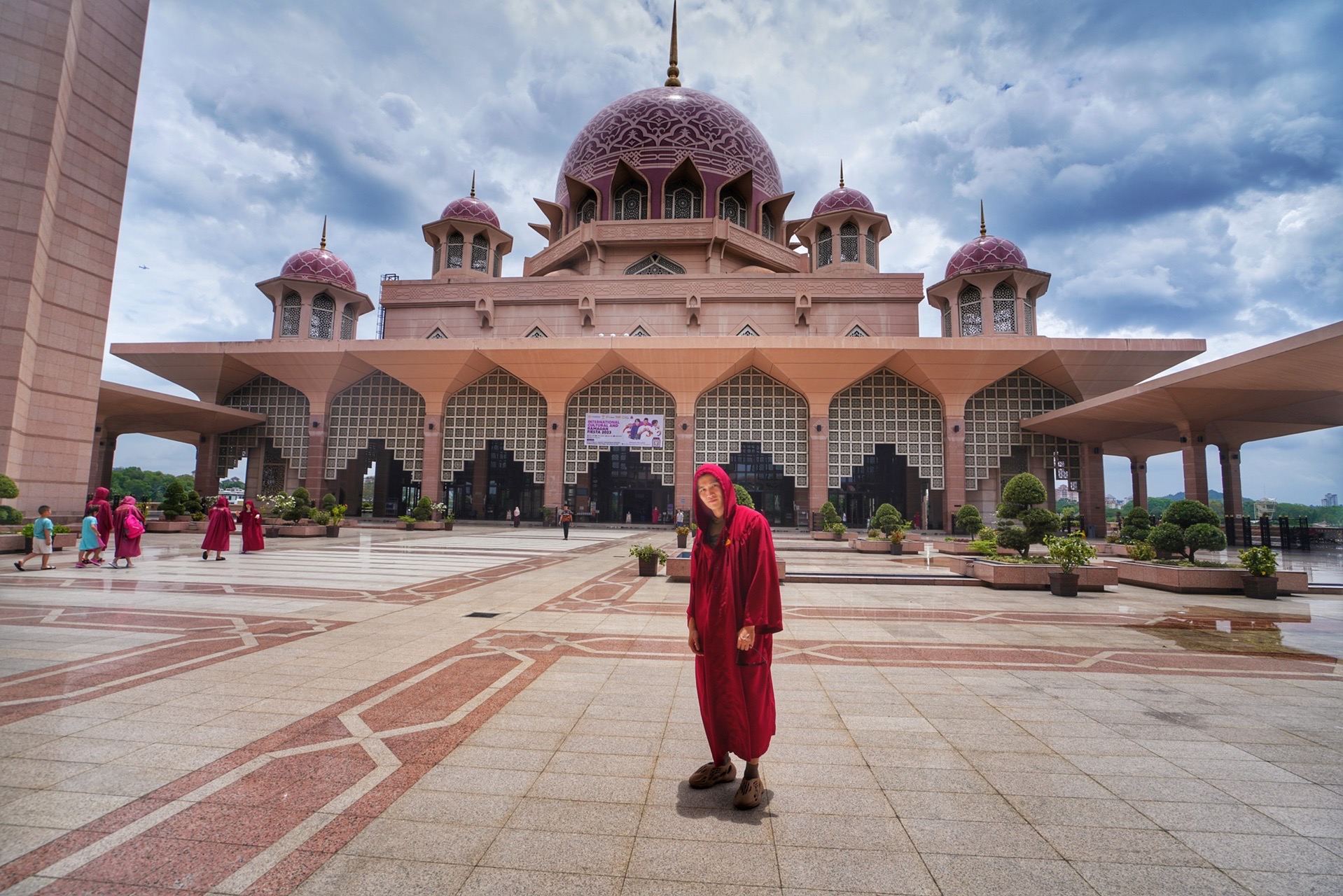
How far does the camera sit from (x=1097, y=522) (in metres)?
27.2

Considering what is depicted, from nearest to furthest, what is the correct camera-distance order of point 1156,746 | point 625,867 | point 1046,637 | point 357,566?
point 625,867 < point 1156,746 < point 1046,637 < point 357,566

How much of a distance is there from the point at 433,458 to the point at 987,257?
29387 mm

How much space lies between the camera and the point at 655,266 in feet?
114

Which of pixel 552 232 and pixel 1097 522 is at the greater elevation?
pixel 552 232

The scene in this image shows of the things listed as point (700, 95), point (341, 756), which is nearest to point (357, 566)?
point (341, 756)

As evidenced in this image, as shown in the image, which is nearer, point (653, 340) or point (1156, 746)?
point (1156, 746)

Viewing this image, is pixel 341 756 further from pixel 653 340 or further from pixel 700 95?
pixel 700 95

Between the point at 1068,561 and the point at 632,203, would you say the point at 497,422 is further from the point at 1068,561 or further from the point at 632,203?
the point at 1068,561

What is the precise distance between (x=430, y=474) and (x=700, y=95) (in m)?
28.7

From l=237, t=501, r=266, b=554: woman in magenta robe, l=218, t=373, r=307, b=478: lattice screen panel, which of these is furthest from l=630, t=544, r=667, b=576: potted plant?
l=218, t=373, r=307, b=478: lattice screen panel

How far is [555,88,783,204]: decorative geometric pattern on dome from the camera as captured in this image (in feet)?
119

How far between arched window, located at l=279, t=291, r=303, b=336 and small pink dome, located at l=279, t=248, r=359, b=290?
1228mm

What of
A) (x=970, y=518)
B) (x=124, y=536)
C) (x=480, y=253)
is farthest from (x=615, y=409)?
(x=124, y=536)

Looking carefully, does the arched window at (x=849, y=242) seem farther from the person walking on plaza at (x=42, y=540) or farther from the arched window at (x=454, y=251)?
the person walking on plaza at (x=42, y=540)
